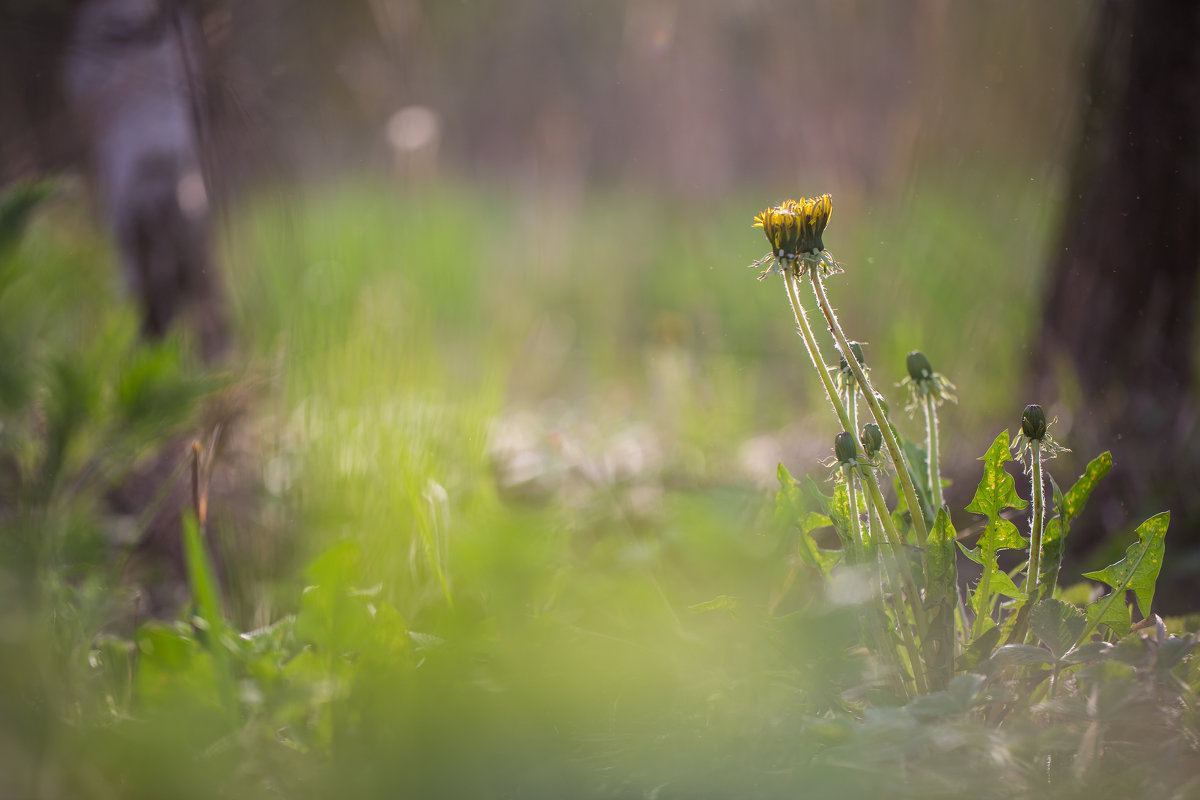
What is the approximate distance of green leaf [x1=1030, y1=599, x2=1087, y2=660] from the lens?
1.64ft

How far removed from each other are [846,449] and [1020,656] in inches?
6.4

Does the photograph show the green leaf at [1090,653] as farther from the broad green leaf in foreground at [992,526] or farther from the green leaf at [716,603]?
the green leaf at [716,603]

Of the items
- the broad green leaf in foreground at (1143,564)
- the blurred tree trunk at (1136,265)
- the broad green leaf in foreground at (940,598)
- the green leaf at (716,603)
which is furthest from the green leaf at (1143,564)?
the blurred tree trunk at (1136,265)

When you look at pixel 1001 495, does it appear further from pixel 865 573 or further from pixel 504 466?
pixel 504 466

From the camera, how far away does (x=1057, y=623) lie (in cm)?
50

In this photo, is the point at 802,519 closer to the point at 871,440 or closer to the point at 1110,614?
the point at 871,440

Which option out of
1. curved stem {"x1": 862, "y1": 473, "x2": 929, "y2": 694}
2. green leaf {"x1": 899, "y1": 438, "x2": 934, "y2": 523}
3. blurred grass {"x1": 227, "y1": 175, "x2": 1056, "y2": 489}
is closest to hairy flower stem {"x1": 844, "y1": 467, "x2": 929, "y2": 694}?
curved stem {"x1": 862, "y1": 473, "x2": 929, "y2": 694}

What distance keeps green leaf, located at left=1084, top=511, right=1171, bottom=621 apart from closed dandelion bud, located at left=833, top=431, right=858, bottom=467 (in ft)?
0.64

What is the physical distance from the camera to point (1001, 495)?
548 mm

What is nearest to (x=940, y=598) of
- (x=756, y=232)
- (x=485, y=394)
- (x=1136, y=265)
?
(x=756, y=232)

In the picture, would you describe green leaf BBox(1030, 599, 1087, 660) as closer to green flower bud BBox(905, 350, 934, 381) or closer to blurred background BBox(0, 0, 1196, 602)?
green flower bud BBox(905, 350, 934, 381)

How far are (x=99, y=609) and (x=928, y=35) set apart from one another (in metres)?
1.44

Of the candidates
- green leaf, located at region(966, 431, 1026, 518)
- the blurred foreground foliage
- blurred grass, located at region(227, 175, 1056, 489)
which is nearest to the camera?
the blurred foreground foliage

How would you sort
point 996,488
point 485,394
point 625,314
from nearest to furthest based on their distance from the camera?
1. point 996,488
2. point 485,394
3. point 625,314
